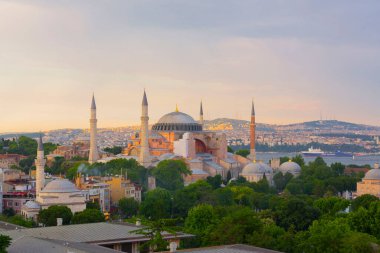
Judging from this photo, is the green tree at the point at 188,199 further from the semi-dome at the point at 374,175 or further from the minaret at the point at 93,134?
the minaret at the point at 93,134

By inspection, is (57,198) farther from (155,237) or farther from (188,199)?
(155,237)

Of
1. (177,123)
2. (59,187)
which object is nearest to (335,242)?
(59,187)

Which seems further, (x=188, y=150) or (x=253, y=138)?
(x=253, y=138)

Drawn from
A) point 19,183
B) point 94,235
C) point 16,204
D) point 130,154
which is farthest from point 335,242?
point 130,154

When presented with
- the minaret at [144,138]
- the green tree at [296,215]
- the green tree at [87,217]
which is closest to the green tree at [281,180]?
the minaret at [144,138]

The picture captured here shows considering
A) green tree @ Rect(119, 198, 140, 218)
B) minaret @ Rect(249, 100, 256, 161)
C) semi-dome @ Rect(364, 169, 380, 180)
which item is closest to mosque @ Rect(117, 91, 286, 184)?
minaret @ Rect(249, 100, 256, 161)

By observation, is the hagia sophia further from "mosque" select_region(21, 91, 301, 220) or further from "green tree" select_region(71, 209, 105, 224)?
"green tree" select_region(71, 209, 105, 224)
